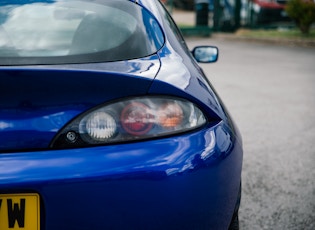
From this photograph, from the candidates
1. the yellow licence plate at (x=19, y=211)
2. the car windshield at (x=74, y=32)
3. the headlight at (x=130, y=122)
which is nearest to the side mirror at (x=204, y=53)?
the car windshield at (x=74, y=32)

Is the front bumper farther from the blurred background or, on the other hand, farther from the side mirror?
the blurred background

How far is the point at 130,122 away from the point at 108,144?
11cm

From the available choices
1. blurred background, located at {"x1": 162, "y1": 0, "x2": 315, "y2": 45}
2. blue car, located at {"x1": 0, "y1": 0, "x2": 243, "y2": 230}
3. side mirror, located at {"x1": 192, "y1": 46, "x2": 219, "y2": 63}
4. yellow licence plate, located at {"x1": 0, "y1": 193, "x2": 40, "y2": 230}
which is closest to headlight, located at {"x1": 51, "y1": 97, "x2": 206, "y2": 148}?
blue car, located at {"x1": 0, "y1": 0, "x2": 243, "y2": 230}

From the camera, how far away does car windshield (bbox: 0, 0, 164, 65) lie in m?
1.83

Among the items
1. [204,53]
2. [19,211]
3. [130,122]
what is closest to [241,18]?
[204,53]

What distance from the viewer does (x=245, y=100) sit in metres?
6.43

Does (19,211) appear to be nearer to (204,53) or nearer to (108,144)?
(108,144)

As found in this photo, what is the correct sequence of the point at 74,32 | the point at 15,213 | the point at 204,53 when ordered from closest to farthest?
the point at 15,213, the point at 74,32, the point at 204,53

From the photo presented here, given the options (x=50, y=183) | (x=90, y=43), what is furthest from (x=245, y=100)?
(x=50, y=183)

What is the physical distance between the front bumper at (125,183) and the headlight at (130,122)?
0.13ft

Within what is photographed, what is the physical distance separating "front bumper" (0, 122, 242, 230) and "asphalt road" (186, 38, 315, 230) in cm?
115

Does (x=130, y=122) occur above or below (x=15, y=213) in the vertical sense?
above

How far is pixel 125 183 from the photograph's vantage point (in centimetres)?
156

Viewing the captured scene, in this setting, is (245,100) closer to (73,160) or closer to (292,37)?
(73,160)
